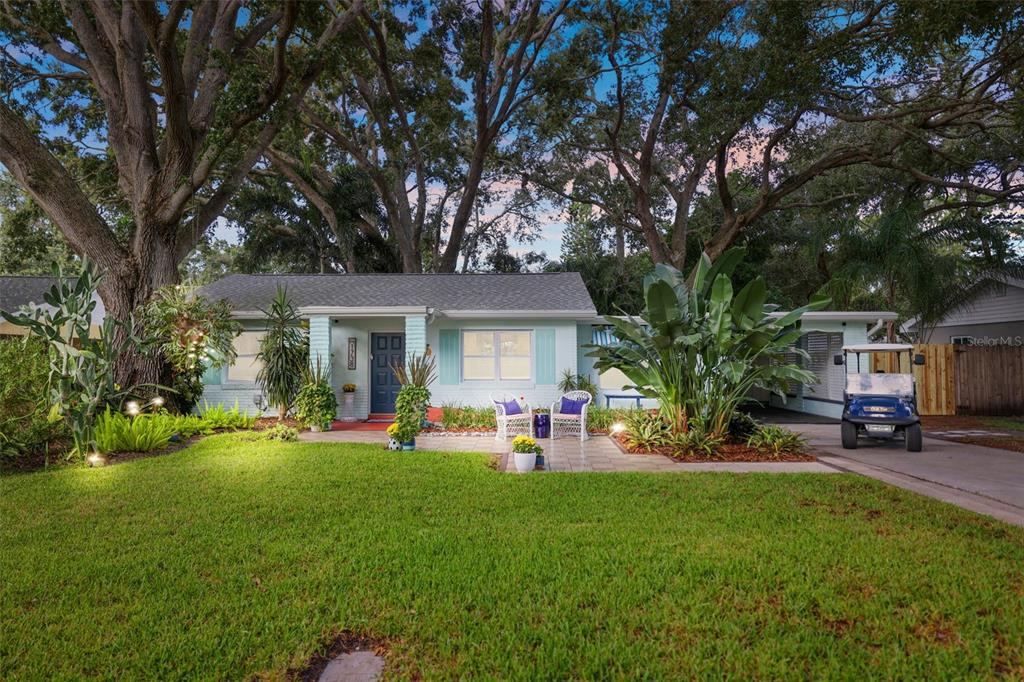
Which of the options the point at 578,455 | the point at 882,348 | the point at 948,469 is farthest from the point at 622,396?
the point at 948,469

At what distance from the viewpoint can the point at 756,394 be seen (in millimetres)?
17844

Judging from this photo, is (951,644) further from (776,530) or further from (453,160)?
(453,160)

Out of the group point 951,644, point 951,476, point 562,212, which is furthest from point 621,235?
point 951,644

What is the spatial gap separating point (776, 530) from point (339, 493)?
460 centimetres

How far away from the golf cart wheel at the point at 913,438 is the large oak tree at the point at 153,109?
45.9 feet

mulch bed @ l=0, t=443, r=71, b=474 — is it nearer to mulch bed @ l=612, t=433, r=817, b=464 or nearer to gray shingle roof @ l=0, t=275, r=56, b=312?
mulch bed @ l=612, t=433, r=817, b=464

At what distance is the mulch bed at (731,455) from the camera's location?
8219 millimetres

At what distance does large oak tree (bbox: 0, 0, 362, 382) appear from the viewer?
34.6 feet

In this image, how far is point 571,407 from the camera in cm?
1052

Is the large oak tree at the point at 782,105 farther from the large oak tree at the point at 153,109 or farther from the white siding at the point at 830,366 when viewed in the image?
the large oak tree at the point at 153,109

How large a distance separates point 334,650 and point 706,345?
7.33 meters

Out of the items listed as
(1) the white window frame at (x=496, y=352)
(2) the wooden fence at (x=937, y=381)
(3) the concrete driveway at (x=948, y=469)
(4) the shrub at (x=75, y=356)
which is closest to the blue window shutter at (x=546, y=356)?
(1) the white window frame at (x=496, y=352)

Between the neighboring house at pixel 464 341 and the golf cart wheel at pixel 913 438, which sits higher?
the neighboring house at pixel 464 341

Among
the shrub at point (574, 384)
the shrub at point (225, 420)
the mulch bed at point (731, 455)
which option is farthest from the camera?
the shrub at point (574, 384)
